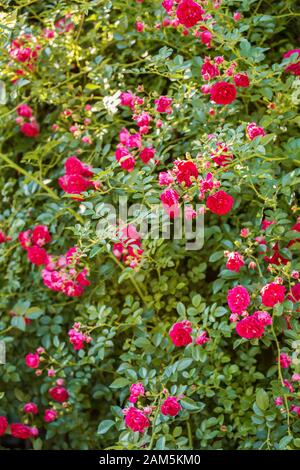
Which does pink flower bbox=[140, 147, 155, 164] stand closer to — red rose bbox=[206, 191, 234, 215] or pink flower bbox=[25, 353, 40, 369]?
red rose bbox=[206, 191, 234, 215]

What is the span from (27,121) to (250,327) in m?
1.32

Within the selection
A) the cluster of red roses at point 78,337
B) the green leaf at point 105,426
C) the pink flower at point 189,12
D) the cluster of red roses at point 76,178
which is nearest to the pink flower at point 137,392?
the green leaf at point 105,426

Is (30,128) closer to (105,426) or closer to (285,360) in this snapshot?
(105,426)

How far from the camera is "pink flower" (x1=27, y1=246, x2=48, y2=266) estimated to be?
2494 millimetres

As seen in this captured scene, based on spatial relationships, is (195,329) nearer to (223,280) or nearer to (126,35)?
(223,280)

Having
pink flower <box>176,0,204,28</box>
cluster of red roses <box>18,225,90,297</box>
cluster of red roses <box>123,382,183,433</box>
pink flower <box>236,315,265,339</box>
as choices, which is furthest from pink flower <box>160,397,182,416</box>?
pink flower <box>176,0,204,28</box>

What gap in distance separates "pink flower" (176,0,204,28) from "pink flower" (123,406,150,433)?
1.06 meters

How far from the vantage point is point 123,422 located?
2.11m

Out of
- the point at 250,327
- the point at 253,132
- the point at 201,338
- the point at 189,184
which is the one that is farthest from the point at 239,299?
the point at 253,132

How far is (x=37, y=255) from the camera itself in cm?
249
